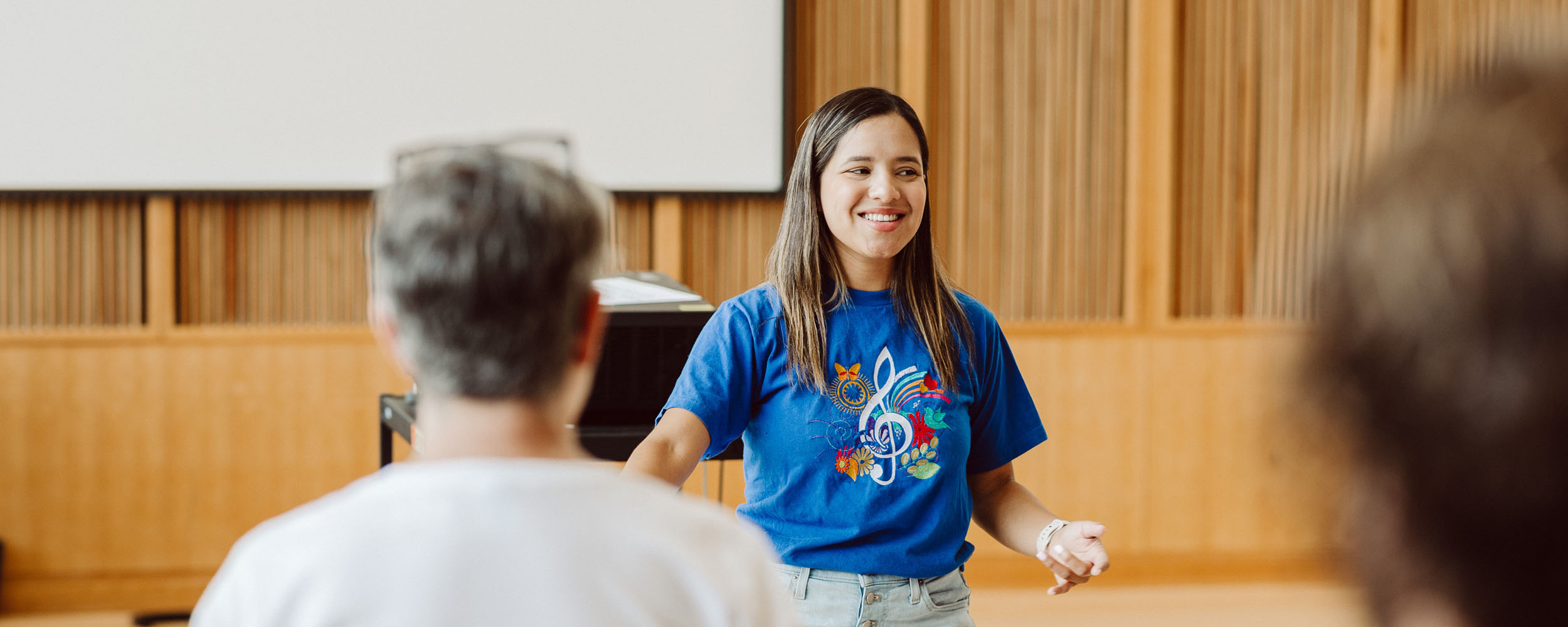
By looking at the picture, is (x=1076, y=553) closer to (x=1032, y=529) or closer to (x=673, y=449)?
(x=1032, y=529)

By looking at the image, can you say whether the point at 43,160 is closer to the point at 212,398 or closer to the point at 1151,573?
the point at 212,398

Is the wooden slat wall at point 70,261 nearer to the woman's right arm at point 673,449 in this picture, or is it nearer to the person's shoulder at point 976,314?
the woman's right arm at point 673,449

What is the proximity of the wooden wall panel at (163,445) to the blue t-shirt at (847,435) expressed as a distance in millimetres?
2302

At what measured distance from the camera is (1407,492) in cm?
36

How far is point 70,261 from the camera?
3467 mm

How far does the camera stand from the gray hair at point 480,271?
71cm

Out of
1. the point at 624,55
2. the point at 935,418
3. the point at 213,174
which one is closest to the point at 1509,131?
the point at 935,418

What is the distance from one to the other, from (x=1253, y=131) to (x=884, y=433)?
2.95m

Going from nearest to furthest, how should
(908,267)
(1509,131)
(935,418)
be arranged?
1. (1509,131)
2. (935,418)
3. (908,267)

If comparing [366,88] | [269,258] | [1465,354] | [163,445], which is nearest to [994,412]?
[1465,354]

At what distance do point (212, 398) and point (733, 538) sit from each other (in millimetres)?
3232

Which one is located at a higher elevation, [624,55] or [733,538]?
Result: [624,55]

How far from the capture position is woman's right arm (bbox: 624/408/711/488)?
1482mm

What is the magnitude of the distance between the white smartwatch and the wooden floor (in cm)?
202
